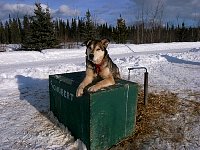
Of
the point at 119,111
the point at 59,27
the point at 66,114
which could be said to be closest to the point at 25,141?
the point at 66,114

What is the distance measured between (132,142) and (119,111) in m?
0.69

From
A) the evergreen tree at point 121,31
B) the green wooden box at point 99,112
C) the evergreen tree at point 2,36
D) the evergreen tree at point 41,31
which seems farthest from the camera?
the evergreen tree at point 2,36

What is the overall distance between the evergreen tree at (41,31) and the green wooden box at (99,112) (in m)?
22.2

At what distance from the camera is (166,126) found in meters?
5.54

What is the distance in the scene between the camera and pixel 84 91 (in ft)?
15.2

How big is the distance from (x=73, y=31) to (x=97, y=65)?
53.1 metres

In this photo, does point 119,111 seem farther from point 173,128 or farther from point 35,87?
point 35,87

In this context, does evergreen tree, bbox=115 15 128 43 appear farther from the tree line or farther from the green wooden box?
the green wooden box

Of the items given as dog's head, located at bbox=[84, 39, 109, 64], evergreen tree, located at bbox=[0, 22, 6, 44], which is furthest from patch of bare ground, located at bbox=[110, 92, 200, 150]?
evergreen tree, located at bbox=[0, 22, 6, 44]

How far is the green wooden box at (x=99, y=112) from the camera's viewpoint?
4449 millimetres

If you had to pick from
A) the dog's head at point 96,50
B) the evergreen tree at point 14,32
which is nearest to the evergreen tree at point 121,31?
the evergreen tree at point 14,32

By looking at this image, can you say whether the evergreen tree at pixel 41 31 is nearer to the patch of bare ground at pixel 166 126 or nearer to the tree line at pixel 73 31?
the tree line at pixel 73 31

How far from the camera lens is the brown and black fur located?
4547 millimetres

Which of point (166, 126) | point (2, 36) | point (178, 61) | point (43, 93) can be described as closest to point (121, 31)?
point (2, 36)
